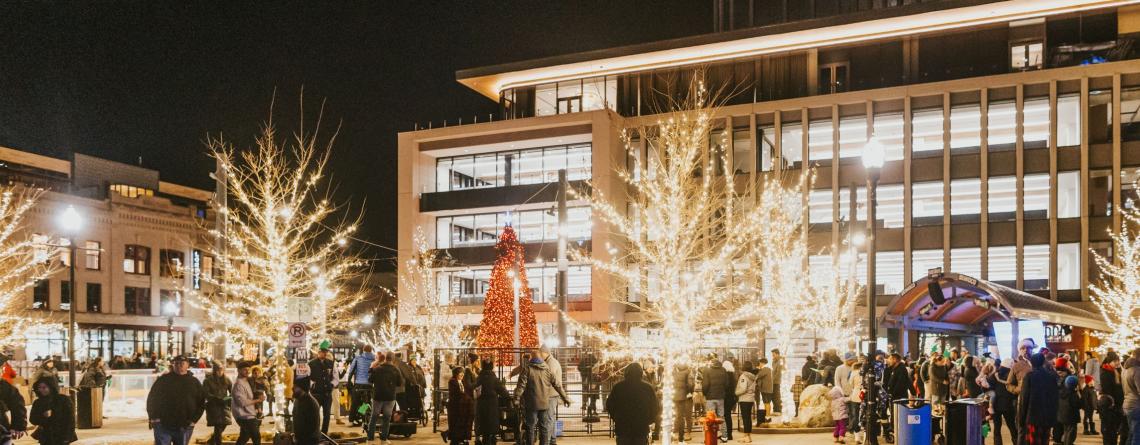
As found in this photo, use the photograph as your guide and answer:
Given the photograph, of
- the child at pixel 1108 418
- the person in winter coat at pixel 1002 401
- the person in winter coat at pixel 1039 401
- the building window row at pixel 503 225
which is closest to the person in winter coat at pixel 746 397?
the person in winter coat at pixel 1002 401

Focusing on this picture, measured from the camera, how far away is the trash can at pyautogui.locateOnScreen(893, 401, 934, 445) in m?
15.7

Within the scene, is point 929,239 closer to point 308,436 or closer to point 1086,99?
point 1086,99

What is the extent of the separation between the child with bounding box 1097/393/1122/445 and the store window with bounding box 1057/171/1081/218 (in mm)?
31497

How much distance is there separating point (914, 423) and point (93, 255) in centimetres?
5926

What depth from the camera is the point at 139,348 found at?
218 feet

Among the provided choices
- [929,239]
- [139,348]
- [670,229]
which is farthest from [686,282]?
[139,348]

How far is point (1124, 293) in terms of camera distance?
1537 inches

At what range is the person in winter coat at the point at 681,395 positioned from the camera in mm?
19734

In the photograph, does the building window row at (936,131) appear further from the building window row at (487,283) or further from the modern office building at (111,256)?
the modern office building at (111,256)

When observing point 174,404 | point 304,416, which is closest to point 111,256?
point 174,404

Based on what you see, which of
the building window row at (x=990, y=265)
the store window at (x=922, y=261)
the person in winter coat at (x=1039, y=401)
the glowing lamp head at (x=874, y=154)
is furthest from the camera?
the store window at (x=922, y=261)

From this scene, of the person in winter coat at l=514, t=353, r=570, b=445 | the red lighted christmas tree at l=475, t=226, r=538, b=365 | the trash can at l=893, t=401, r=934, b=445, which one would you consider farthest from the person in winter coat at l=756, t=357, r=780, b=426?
the trash can at l=893, t=401, r=934, b=445

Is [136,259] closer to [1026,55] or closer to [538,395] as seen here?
[1026,55]

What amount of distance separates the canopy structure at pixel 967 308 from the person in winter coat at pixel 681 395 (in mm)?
9140
